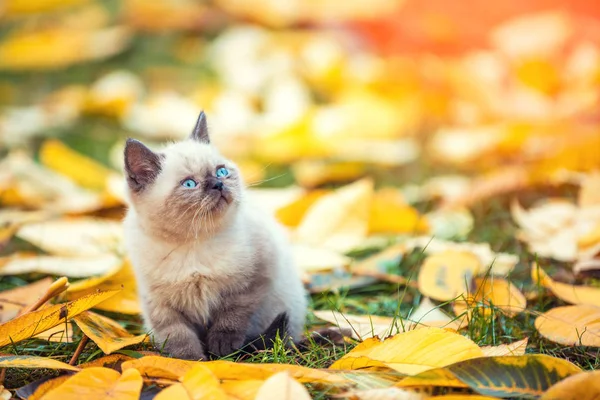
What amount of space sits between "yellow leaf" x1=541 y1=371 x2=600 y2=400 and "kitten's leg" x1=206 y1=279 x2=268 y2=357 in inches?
28.6

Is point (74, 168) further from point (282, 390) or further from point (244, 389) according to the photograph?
point (282, 390)

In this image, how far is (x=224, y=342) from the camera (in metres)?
1.64

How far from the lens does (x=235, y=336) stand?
1.64 metres

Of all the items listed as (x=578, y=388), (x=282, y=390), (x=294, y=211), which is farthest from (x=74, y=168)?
(x=578, y=388)

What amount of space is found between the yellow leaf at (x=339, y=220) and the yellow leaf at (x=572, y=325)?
800 mm

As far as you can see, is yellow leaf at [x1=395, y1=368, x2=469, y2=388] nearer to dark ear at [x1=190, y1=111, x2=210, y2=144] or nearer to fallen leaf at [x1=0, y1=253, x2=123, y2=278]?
dark ear at [x1=190, y1=111, x2=210, y2=144]

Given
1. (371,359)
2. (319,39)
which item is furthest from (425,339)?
(319,39)

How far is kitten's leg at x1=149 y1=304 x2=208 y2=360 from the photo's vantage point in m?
1.59

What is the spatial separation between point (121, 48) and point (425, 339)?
12.0 ft

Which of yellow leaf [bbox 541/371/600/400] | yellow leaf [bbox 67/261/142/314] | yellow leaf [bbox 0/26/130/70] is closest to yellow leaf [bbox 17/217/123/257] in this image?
yellow leaf [bbox 67/261/142/314]

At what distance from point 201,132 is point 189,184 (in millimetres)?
239

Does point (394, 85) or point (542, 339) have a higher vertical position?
point (394, 85)

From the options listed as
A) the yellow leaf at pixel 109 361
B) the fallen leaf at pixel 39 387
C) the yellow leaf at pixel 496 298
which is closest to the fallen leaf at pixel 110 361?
the yellow leaf at pixel 109 361

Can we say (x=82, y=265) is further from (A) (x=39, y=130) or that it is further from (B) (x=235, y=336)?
(A) (x=39, y=130)
